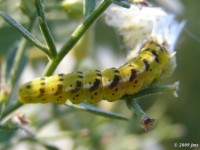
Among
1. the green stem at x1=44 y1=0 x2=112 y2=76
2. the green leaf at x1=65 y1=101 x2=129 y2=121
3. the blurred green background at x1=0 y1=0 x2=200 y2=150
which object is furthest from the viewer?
the blurred green background at x1=0 y1=0 x2=200 y2=150

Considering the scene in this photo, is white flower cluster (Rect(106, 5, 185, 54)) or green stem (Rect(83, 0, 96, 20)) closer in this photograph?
green stem (Rect(83, 0, 96, 20))

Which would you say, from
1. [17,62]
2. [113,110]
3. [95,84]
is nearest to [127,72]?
[95,84]

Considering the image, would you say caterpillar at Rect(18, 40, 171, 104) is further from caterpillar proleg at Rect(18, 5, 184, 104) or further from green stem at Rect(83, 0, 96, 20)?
green stem at Rect(83, 0, 96, 20)

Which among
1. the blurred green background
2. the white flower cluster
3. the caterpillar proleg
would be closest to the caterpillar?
the caterpillar proleg

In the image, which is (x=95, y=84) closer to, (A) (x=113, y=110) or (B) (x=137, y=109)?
(B) (x=137, y=109)

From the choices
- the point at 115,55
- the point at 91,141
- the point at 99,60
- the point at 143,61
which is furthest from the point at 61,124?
the point at 143,61

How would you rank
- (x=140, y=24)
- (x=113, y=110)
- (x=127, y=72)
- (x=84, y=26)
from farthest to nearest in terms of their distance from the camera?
(x=113, y=110), (x=140, y=24), (x=127, y=72), (x=84, y=26)

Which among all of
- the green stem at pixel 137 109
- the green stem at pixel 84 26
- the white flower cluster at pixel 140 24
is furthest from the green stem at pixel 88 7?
the white flower cluster at pixel 140 24
